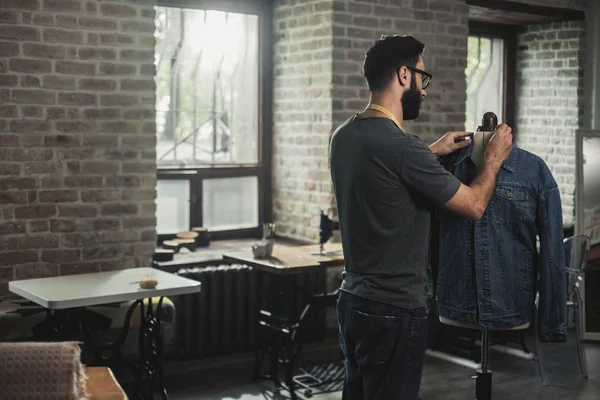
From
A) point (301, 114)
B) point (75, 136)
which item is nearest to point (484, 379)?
point (75, 136)

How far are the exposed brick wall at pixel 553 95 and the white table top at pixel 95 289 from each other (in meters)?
3.97

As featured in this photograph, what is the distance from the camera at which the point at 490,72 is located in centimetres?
740

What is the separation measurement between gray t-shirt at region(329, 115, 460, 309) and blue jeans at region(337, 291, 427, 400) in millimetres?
40

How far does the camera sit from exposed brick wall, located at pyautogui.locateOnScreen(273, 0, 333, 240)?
18.9 ft

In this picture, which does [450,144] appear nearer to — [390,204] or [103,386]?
[390,204]

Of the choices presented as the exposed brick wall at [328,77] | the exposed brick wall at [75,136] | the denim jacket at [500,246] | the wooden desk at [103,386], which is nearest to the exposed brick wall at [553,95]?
the exposed brick wall at [328,77]

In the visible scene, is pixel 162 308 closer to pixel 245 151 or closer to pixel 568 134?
pixel 245 151

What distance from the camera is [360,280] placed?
2.71m

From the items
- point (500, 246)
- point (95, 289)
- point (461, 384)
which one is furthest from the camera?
point (461, 384)

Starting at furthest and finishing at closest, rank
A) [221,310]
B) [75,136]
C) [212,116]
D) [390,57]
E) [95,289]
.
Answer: [212,116] → [221,310] → [75,136] → [95,289] → [390,57]

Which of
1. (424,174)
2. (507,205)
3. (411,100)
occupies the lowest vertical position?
(507,205)

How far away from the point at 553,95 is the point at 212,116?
305cm

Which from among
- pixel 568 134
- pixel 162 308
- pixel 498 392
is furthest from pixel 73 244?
pixel 568 134

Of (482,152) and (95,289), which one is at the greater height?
(482,152)
